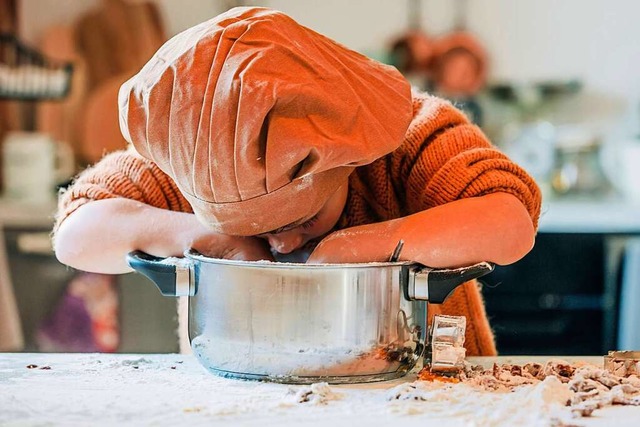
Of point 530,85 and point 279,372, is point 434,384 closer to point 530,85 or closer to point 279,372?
point 279,372

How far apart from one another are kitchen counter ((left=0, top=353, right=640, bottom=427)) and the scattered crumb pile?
0.04 ft

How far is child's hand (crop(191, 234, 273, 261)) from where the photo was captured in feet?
2.93

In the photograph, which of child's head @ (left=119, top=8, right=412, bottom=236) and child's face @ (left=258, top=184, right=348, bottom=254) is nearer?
child's head @ (left=119, top=8, right=412, bottom=236)

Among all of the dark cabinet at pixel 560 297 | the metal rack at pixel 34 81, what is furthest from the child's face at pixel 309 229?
the metal rack at pixel 34 81

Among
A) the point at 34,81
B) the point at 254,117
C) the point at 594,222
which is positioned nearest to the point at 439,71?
the point at 594,222

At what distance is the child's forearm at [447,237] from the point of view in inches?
33.0

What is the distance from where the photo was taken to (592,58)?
8.47 feet

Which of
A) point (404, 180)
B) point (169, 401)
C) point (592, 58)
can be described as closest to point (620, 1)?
point (592, 58)

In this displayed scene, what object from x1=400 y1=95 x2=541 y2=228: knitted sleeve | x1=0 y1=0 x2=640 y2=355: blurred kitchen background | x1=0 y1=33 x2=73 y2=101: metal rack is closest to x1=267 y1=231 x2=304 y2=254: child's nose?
x1=400 y1=95 x2=541 y2=228: knitted sleeve

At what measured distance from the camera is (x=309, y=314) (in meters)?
0.77

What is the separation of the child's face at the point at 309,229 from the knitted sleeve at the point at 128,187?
14 cm

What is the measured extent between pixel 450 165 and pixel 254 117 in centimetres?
25

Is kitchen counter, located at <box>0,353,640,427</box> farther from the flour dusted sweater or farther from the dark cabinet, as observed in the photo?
the dark cabinet

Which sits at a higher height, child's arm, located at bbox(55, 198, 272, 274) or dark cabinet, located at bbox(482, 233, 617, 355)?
child's arm, located at bbox(55, 198, 272, 274)
